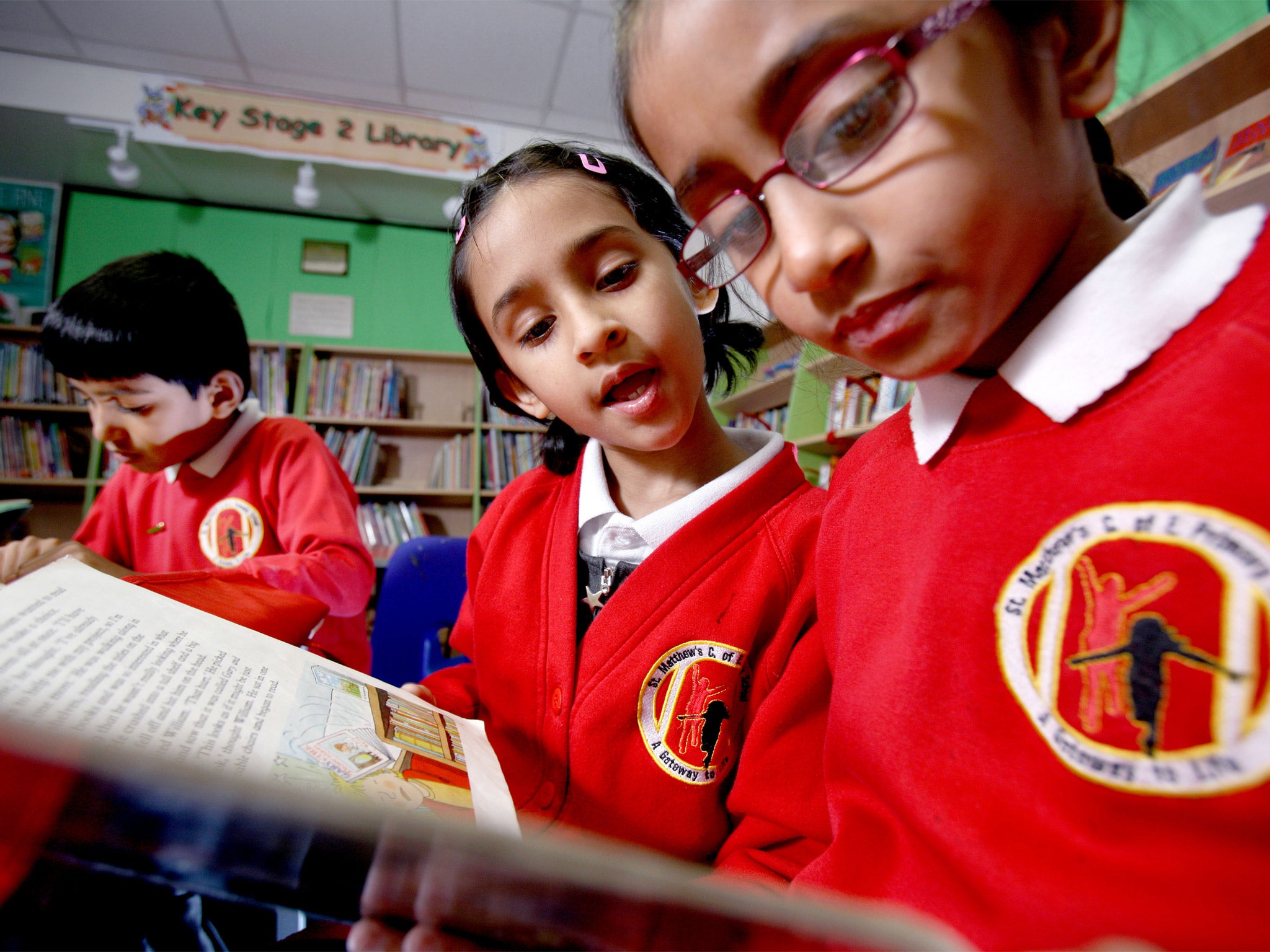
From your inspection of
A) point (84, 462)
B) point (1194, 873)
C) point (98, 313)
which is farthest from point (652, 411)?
point (84, 462)

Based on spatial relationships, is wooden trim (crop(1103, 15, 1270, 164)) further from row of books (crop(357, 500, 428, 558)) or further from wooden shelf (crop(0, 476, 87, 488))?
wooden shelf (crop(0, 476, 87, 488))

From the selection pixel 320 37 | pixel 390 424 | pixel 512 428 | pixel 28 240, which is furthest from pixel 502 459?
pixel 28 240

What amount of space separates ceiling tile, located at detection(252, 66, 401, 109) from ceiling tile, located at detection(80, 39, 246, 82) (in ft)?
0.38

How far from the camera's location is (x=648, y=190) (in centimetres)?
84

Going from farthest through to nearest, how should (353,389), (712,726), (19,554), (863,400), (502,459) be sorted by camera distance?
(502,459) → (353,389) → (863,400) → (19,554) → (712,726)

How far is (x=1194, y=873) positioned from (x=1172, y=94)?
175 centimetres

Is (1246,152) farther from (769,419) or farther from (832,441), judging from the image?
(769,419)

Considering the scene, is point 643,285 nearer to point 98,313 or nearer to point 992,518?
point 992,518

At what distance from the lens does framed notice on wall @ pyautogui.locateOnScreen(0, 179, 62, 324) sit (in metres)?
3.51

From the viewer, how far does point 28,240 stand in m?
3.54

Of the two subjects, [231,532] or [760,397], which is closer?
[231,532]

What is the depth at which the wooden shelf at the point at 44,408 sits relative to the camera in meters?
3.23

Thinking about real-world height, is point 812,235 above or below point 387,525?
above

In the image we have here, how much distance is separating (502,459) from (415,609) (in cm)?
238
